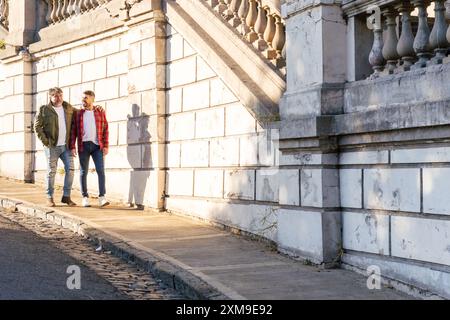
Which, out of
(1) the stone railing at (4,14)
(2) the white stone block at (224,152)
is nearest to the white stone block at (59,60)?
(1) the stone railing at (4,14)

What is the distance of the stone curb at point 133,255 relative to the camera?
583 cm

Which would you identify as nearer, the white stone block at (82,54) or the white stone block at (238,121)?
the white stone block at (238,121)

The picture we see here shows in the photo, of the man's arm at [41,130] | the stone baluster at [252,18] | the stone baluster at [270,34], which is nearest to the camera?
the stone baluster at [270,34]

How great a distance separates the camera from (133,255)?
7.38 m

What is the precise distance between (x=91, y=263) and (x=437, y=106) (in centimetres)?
387

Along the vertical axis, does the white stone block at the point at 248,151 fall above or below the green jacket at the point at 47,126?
below

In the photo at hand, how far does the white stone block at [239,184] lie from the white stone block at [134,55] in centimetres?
296

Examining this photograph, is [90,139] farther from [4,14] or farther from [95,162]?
[4,14]

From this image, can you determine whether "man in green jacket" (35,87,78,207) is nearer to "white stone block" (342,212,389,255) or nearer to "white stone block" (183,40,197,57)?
"white stone block" (183,40,197,57)

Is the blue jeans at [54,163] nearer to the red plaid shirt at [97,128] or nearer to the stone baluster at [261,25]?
the red plaid shirt at [97,128]

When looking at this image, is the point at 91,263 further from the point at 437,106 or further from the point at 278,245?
the point at 437,106

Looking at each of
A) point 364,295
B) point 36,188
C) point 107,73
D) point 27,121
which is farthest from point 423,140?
point 27,121

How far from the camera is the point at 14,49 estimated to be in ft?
48.2

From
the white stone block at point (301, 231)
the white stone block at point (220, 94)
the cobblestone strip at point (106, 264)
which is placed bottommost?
the cobblestone strip at point (106, 264)
